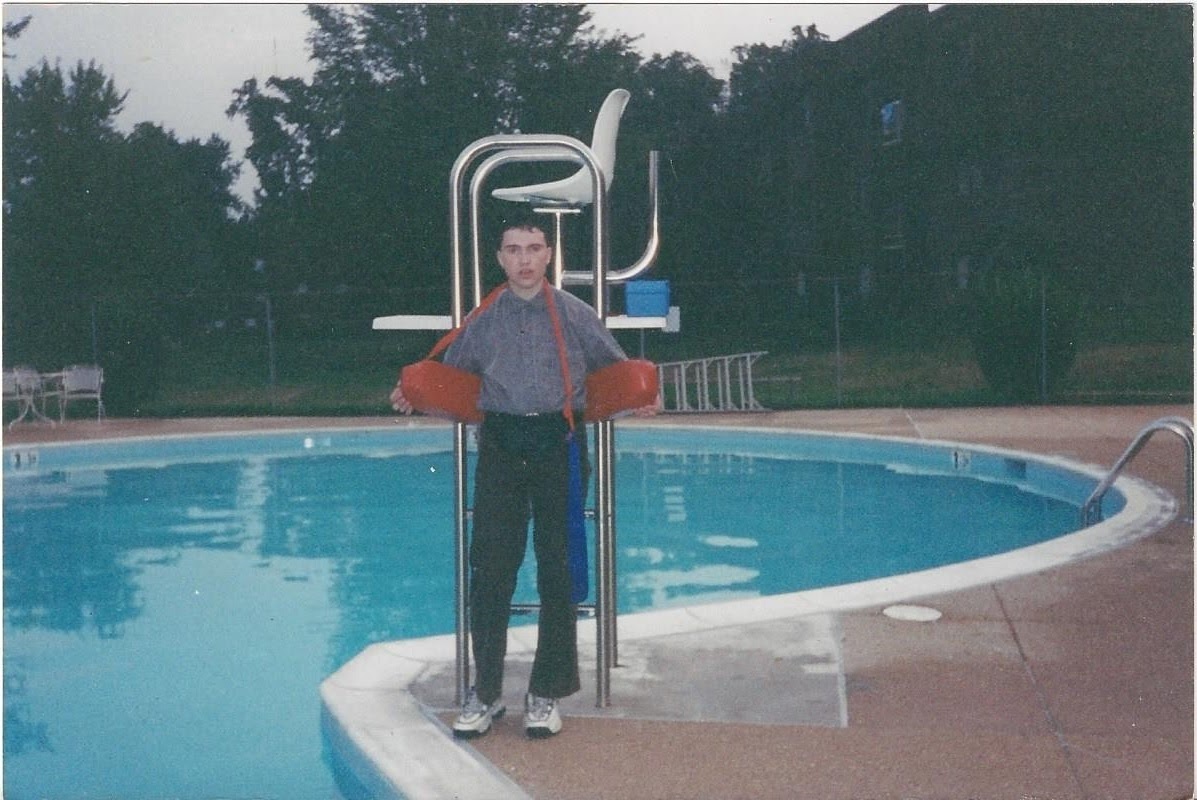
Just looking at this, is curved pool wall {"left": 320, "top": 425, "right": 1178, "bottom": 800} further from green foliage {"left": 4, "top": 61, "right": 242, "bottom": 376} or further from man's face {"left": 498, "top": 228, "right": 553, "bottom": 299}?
green foliage {"left": 4, "top": 61, "right": 242, "bottom": 376}

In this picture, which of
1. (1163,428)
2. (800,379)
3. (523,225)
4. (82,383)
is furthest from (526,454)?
(800,379)

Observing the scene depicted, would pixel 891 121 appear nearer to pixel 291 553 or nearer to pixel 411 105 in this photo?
pixel 411 105

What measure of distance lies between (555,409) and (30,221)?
2541 centimetres

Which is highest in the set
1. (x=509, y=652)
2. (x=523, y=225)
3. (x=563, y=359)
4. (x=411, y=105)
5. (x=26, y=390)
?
(x=411, y=105)

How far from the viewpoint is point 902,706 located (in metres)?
3.62

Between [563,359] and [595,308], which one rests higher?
[595,308]

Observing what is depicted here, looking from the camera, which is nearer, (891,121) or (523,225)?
(523,225)

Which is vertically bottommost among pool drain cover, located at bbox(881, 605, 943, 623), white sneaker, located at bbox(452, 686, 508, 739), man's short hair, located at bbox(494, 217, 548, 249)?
pool drain cover, located at bbox(881, 605, 943, 623)

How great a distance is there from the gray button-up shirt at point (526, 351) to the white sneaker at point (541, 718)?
0.86 metres

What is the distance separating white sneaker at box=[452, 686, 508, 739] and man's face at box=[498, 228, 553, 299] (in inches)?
47.2

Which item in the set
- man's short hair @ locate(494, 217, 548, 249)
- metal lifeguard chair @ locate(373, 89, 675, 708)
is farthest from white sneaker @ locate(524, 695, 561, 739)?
man's short hair @ locate(494, 217, 548, 249)

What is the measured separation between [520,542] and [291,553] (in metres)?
5.12

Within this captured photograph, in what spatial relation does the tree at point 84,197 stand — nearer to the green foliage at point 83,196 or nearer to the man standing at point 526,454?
the green foliage at point 83,196

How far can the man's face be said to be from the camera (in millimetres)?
3367
